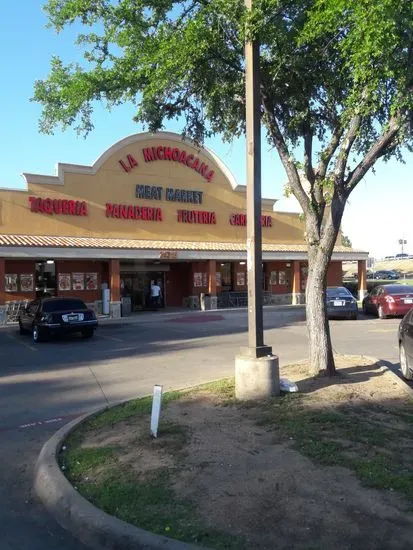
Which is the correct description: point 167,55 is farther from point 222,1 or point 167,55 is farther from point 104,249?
point 104,249

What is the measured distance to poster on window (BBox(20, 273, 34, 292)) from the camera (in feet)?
89.3

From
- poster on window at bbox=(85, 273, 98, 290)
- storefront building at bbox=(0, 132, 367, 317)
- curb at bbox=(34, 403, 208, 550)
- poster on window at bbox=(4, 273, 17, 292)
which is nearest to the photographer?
curb at bbox=(34, 403, 208, 550)

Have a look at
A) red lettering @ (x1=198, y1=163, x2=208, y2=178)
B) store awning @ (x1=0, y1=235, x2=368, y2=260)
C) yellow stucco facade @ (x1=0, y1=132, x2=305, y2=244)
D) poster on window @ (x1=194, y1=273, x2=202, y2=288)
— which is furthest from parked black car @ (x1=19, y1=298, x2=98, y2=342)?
red lettering @ (x1=198, y1=163, x2=208, y2=178)

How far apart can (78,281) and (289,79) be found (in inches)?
841

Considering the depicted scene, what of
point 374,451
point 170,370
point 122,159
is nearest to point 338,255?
point 122,159

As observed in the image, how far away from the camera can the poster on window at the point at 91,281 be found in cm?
2931

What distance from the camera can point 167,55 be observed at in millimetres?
9031

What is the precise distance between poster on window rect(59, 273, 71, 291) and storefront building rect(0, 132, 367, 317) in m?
0.05

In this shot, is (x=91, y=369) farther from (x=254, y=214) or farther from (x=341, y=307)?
(x=341, y=307)

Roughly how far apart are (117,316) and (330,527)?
23688mm

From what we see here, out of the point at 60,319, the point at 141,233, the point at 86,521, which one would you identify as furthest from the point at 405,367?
the point at 141,233

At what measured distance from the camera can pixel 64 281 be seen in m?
28.6

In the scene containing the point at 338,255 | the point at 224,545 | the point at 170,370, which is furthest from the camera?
the point at 338,255

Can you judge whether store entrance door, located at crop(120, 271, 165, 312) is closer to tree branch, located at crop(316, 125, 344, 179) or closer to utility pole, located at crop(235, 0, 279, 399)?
tree branch, located at crop(316, 125, 344, 179)
